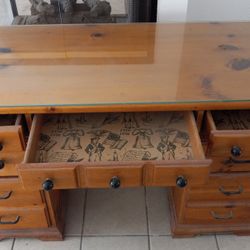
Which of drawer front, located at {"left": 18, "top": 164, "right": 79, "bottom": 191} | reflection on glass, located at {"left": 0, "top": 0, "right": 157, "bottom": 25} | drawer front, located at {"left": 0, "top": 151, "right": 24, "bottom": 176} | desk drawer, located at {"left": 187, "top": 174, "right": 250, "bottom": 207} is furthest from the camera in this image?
reflection on glass, located at {"left": 0, "top": 0, "right": 157, "bottom": 25}

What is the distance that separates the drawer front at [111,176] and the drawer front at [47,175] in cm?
3

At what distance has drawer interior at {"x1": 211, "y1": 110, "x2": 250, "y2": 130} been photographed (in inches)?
36.4

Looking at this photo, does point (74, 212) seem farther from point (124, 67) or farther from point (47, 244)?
point (124, 67)

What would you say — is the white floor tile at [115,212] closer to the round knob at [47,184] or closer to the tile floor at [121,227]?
the tile floor at [121,227]

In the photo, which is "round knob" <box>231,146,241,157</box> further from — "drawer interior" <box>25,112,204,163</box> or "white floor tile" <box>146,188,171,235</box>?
"white floor tile" <box>146,188,171,235</box>

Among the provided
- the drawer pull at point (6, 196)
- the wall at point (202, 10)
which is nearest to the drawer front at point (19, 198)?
the drawer pull at point (6, 196)

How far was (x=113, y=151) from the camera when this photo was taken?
86 centimetres

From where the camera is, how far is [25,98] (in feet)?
2.60

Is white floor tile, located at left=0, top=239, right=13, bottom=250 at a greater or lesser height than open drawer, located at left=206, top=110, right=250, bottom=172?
lesser

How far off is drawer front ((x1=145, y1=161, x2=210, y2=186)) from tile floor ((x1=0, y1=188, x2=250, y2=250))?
1.44 ft

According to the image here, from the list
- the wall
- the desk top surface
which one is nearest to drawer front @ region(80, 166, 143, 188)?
the desk top surface

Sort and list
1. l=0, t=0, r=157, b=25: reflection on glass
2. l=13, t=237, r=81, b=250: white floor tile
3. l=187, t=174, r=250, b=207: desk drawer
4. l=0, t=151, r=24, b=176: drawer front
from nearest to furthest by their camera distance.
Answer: l=0, t=151, r=24, b=176: drawer front < l=187, t=174, r=250, b=207: desk drawer < l=13, t=237, r=81, b=250: white floor tile < l=0, t=0, r=157, b=25: reflection on glass

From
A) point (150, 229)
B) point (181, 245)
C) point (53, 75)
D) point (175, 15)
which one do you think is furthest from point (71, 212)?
point (175, 15)

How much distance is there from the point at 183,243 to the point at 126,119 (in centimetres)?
52
